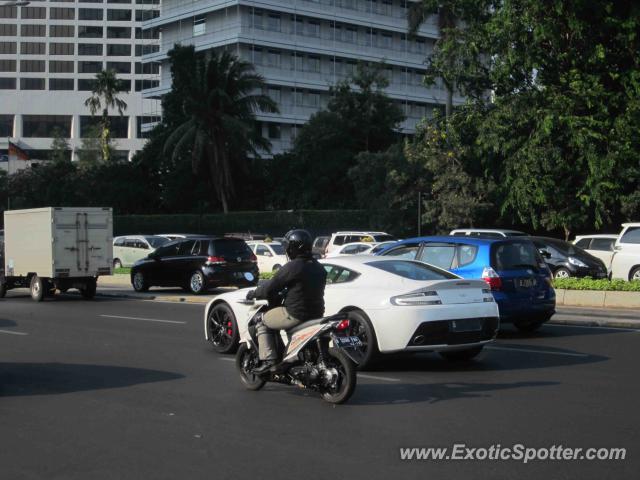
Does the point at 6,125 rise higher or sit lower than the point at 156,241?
higher

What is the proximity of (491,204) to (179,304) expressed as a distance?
81.6 ft

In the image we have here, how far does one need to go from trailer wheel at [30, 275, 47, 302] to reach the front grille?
15859 millimetres

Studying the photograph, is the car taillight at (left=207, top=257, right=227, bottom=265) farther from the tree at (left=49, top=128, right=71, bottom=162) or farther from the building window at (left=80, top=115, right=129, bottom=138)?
the building window at (left=80, top=115, right=129, bottom=138)

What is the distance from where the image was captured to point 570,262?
89.4 ft

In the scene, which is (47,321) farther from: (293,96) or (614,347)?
(293,96)

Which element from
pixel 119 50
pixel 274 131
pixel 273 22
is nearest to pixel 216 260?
pixel 273 22

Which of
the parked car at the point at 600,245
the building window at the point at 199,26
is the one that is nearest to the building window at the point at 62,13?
the building window at the point at 199,26

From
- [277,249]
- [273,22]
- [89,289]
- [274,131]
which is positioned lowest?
[89,289]

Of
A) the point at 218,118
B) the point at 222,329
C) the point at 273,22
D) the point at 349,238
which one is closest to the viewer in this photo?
the point at 222,329

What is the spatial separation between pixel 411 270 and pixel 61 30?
109 metres

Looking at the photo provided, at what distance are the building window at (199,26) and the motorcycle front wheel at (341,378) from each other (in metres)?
71.2

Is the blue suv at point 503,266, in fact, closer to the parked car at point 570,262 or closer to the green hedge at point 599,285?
the green hedge at point 599,285

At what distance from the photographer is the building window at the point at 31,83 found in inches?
4367

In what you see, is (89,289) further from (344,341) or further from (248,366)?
(344,341)
